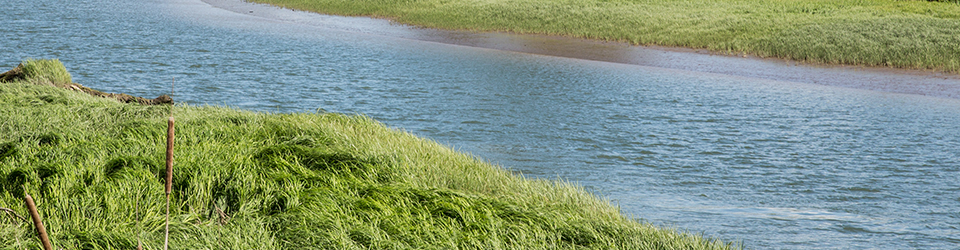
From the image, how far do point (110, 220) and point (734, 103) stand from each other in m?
11.5

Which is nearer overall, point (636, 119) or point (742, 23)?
point (636, 119)

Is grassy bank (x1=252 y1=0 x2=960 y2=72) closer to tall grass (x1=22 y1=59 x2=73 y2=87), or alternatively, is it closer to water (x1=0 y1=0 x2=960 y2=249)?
water (x1=0 y1=0 x2=960 y2=249)

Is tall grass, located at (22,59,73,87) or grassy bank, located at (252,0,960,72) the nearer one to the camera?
tall grass, located at (22,59,73,87)

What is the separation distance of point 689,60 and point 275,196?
665 inches

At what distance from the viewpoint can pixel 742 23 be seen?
984 inches

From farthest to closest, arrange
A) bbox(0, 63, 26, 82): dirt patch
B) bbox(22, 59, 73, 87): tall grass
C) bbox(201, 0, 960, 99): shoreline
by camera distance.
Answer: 1. bbox(201, 0, 960, 99): shoreline
2. bbox(0, 63, 26, 82): dirt patch
3. bbox(22, 59, 73, 87): tall grass

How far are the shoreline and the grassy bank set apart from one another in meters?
0.61

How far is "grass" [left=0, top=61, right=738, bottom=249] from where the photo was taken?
478 cm

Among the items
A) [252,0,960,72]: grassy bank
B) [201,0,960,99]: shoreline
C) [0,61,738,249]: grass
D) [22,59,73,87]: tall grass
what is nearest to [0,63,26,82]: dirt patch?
[22,59,73,87]: tall grass

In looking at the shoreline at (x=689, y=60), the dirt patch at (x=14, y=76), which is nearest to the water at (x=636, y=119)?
the shoreline at (x=689, y=60)

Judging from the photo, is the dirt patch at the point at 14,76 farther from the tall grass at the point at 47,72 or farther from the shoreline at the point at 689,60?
the shoreline at the point at 689,60

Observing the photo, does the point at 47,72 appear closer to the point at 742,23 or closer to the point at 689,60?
the point at 689,60

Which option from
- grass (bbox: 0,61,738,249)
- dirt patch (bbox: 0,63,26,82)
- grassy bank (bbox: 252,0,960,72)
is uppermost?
grassy bank (bbox: 252,0,960,72)

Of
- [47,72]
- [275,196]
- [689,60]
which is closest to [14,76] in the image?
[47,72]
